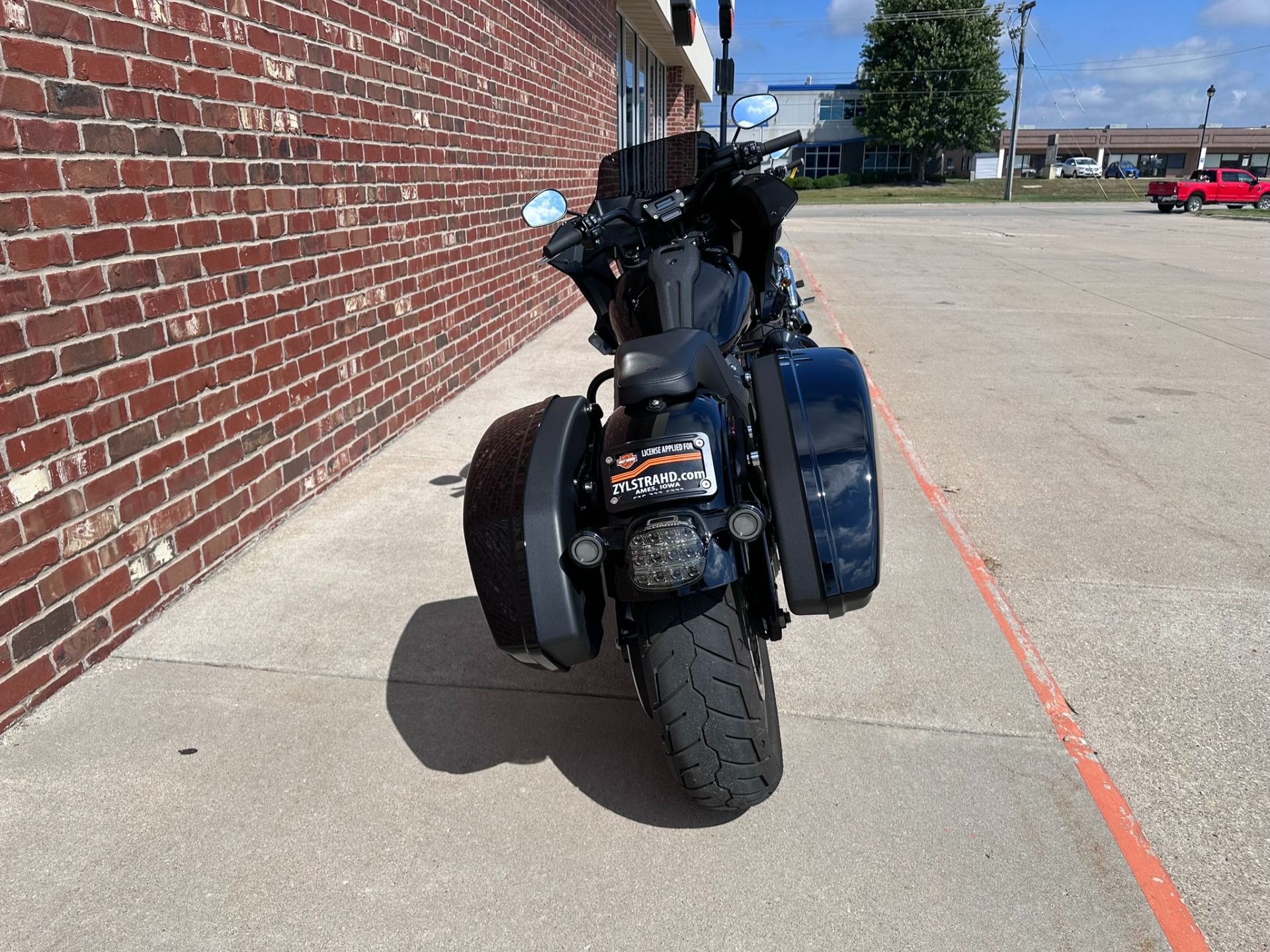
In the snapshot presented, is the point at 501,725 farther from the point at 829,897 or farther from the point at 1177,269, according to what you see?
the point at 1177,269

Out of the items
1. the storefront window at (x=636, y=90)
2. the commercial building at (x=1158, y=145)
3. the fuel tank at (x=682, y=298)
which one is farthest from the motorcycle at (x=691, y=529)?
the commercial building at (x=1158, y=145)

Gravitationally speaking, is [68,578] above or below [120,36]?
below

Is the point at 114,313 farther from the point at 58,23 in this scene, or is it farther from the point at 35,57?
the point at 58,23

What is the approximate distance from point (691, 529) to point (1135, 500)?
3.49 meters

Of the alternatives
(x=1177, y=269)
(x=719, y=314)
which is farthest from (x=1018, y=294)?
(x=719, y=314)

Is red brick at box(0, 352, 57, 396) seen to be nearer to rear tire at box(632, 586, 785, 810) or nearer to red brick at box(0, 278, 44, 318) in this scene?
red brick at box(0, 278, 44, 318)

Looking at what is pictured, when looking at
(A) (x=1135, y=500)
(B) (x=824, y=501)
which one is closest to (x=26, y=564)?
(B) (x=824, y=501)

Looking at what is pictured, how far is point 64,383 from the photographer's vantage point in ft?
9.33

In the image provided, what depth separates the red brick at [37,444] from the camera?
8.71 ft

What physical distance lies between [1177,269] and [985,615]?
14.1 meters

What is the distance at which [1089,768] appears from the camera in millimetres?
2520

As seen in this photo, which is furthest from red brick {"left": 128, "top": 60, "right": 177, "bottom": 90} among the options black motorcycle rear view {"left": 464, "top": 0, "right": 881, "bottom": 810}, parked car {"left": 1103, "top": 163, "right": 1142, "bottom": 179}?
parked car {"left": 1103, "top": 163, "right": 1142, "bottom": 179}

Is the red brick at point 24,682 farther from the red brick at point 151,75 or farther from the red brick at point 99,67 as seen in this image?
the red brick at point 151,75

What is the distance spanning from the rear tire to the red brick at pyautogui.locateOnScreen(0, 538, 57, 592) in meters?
1.87
